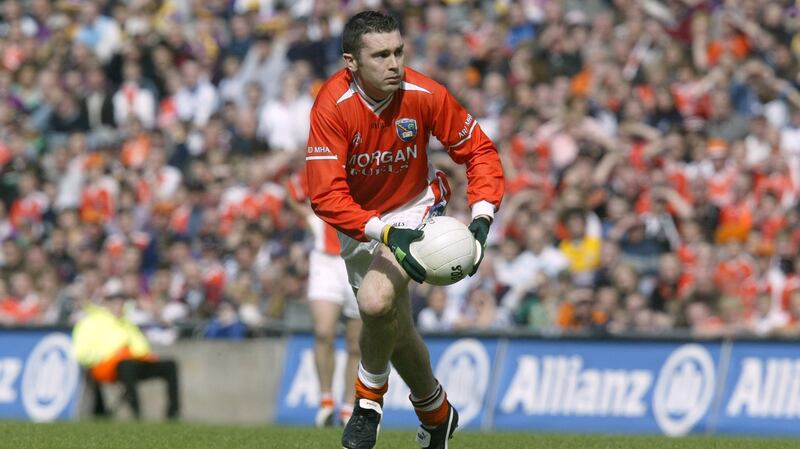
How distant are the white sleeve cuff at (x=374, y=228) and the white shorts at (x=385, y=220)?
0.32 meters

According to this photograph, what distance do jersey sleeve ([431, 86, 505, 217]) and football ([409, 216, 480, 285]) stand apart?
43 centimetres

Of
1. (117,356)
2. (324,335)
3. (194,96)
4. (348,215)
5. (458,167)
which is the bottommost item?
(117,356)

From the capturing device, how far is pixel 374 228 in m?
8.09

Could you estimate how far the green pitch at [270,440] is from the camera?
9.60 m

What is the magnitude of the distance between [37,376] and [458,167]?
17.8 ft

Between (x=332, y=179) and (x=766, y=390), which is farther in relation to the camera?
(x=766, y=390)

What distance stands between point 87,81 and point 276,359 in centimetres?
717

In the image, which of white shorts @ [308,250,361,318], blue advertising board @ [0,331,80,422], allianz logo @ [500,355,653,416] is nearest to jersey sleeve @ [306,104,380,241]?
white shorts @ [308,250,361,318]

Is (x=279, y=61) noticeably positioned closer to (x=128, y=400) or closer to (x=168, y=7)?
(x=168, y=7)

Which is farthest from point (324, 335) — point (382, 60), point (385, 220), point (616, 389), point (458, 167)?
point (458, 167)

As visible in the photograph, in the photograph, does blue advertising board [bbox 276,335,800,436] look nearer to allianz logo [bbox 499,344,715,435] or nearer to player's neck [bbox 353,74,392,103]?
allianz logo [bbox 499,344,715,435]

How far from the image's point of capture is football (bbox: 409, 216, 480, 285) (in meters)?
7.91

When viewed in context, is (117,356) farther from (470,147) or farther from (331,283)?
(470,147)

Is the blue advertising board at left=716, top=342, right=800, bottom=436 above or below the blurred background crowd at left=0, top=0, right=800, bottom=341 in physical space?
below
